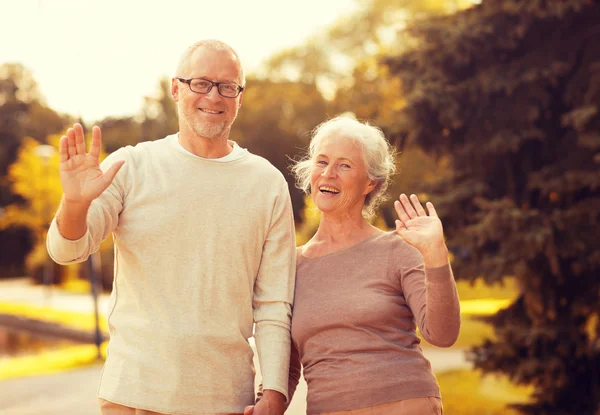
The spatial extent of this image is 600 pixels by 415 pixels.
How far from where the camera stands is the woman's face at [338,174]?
3371 mm

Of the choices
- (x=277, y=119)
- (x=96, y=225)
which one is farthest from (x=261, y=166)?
(x=277, y=119)

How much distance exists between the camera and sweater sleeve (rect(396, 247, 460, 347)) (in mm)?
2922

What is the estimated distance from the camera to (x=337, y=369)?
3.13 meters

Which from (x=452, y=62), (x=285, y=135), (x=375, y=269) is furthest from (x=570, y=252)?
(x=285, y=135)

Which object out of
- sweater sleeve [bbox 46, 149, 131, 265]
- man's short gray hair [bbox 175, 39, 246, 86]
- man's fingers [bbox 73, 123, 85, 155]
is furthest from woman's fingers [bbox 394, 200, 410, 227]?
man's fingers [bbox 73, 123, 85, 155]

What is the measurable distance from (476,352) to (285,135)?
30.1m

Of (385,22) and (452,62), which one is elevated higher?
(385,22)

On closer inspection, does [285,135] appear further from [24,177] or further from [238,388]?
[238,388]

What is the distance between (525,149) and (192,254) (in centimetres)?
660

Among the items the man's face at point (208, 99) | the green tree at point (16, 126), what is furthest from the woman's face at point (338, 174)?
the green tree at point (16, 126)

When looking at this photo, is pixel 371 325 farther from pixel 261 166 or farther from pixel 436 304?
pixel 261 166

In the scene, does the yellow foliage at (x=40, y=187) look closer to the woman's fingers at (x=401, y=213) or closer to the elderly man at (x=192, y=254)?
the elderly man at (x=192, y=254)

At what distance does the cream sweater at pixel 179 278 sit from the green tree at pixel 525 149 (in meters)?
5.14

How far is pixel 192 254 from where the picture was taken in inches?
118
